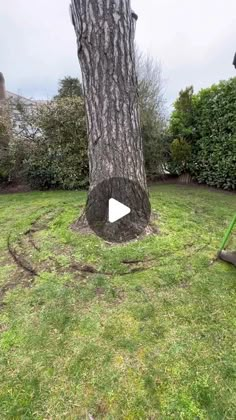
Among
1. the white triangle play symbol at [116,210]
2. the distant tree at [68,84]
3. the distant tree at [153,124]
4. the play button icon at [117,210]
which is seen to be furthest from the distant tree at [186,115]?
the distant tree at [68,84]

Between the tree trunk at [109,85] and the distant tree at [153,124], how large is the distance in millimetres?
3523

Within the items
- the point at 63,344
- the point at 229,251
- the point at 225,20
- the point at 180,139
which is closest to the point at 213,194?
the point at 180,139

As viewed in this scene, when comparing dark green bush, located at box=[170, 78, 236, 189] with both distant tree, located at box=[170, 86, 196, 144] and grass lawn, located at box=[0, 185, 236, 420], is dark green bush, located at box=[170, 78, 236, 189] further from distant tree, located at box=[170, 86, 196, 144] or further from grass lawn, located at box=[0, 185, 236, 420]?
grass lawn, located at box=[0, 185, 236, 420]

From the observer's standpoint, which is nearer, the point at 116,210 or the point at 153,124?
the point at 116,210

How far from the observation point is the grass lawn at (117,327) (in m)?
1.05

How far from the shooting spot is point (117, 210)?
226cm

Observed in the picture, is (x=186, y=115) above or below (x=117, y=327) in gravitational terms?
above

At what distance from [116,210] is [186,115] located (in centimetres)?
396

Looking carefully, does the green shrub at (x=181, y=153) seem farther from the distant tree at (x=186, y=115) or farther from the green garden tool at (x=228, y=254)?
the green garden tool at (x=228, y=254)

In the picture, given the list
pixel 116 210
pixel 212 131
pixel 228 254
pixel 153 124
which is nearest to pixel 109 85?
pixel 116 210

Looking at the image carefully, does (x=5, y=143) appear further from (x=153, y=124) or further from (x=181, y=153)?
(x=181, y=153)

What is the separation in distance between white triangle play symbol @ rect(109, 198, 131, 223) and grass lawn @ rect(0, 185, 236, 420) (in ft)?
0.83

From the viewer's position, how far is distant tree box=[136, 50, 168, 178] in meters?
5.75

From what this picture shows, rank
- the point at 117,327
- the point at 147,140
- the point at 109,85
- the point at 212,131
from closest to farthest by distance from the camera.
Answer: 1. the point at 117,327
2. the point at 109,85
3. the point at 212,131
4. the point at 147,140
